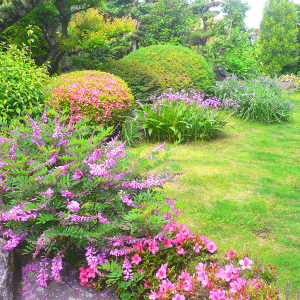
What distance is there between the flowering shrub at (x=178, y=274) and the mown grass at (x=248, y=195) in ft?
1.85

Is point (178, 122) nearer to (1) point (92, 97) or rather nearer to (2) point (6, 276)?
(1) point (92, 97)

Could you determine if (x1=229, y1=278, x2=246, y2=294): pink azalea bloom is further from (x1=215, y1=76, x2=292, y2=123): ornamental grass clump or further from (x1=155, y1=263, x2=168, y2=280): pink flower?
(x1=215, y1=76, x2=292, y2=123): ornamental grass clump

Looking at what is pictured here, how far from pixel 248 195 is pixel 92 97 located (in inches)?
136

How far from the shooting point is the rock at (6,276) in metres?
1.77

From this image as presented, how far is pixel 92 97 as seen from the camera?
5.69m

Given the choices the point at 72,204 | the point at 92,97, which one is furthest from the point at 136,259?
the point at 92,97

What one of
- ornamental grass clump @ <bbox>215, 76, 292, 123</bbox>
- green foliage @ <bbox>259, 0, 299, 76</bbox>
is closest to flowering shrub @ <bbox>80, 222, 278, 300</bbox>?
ornamental grass clump @ <bbox>215, 76, 292, 123</bbox>

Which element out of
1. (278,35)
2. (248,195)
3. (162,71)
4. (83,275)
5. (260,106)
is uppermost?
(278,35)

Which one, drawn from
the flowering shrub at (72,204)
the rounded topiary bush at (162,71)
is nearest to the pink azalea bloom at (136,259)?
the flowering shrub at (72,204)

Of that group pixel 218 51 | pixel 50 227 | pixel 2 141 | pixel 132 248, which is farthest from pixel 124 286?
pixel 218 51

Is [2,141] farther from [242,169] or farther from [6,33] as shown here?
[6,33]

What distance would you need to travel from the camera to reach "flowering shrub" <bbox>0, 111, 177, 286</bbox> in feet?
6.04

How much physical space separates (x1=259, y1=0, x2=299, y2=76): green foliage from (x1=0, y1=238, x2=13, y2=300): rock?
17.8m

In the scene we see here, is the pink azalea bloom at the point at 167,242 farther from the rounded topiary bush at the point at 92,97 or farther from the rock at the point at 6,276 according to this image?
the rounded topiary bush at the point at 92,97
